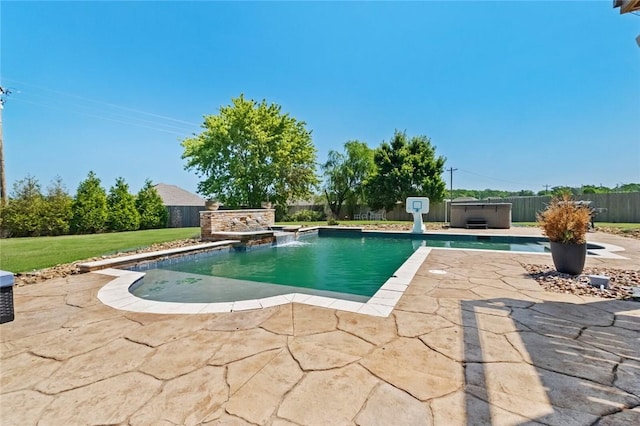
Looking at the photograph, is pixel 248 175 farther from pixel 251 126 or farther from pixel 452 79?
pixel 452 79

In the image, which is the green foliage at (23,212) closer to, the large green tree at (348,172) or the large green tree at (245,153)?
the large green tree at (245,153)

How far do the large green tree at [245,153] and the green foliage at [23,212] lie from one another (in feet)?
28.6

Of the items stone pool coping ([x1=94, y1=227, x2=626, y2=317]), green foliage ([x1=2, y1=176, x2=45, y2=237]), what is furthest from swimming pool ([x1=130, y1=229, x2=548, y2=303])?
green foliage ([x1=2, y1=176, x2=45, y2=237])

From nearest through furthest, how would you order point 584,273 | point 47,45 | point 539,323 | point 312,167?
point 539,323 → point 584,273 → point 47,45 → point 312,167

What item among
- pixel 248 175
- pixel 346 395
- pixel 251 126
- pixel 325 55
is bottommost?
pixel 346 395

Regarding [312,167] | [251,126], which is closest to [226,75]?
[251,126]

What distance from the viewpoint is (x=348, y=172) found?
24.4 m

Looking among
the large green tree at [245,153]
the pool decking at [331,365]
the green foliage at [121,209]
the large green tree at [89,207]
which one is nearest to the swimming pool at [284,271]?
the pool decking at [331,365]

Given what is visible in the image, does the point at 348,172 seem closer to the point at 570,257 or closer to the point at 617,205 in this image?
the point at 617,205

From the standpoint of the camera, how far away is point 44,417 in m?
1.60

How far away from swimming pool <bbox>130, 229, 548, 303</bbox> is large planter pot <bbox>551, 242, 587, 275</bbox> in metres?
2.86

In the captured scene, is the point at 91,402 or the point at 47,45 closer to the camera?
the point at 91,402

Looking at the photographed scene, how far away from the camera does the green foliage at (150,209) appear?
1783 centimetres

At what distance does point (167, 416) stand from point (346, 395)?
1038 millimetres
